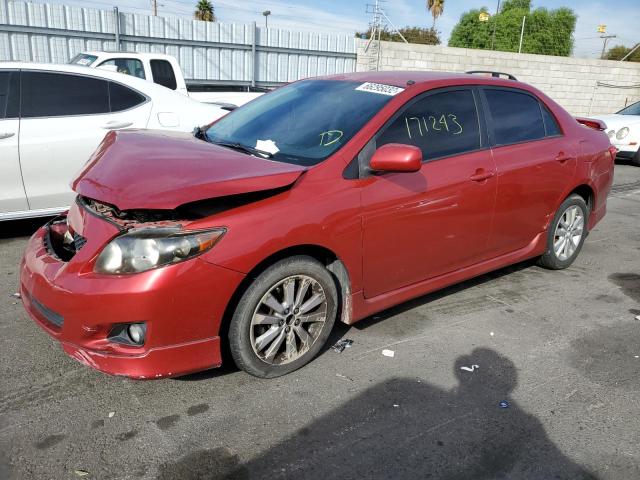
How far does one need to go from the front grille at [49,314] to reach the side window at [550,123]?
391cm

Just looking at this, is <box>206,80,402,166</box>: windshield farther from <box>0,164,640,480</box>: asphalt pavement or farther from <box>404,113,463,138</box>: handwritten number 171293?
<box>0,164,640,480</box>: asphalt pavement

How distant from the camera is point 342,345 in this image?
3553 mm

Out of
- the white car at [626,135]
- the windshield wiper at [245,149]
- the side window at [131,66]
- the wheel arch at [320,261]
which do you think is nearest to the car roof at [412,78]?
the windshield wiper at [245,149]

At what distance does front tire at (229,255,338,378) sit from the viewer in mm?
2867

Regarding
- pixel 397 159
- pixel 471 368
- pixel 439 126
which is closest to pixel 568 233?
pixel 439 126

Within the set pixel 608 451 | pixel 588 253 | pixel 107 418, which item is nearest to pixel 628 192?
pixel 588 253

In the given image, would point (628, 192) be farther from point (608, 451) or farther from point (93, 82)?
point (93, 82)

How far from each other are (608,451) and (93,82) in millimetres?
5271

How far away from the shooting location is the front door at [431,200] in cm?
332

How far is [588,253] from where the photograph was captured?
18.9 feet

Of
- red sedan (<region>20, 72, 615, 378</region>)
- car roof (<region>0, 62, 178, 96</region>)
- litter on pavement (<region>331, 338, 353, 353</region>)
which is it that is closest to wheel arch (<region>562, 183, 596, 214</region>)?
red sedan (<region>20, 72, 615, 378</region>)

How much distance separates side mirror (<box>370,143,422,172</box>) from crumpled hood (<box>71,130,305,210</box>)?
45 cm

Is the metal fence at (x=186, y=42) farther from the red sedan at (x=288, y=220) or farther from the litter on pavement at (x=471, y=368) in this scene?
the litter on pavement at (x=471, y=368)

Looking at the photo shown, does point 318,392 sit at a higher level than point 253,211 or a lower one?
lower
